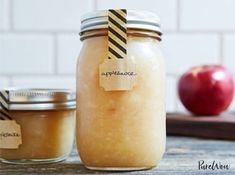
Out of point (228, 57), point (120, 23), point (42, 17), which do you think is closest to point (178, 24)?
point (228, 57)

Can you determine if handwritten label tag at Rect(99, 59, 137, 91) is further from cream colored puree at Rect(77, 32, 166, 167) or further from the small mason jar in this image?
the small mason jar

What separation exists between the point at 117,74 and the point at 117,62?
2 centimetres

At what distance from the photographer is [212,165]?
0.61m

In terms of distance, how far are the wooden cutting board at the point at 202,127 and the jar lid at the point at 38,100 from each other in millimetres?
400

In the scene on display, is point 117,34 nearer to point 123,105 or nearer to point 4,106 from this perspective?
point 123,105

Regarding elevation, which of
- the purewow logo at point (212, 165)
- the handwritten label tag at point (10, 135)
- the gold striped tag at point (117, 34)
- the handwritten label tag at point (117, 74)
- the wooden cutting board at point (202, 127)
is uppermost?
the gold striped tag at point (117, 34)

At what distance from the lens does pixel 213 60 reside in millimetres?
1204

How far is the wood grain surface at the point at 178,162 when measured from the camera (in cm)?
56

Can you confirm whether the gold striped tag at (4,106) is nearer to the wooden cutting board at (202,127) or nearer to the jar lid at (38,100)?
the jar lid at (38,100)

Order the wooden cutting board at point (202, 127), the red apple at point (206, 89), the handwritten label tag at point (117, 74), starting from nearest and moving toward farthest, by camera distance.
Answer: the handwritten label tag at point (117, 74) < the wooden cutting board at point (202, 127) < the red apple at point (206, 89)

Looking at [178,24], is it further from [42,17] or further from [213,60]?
[42,17]

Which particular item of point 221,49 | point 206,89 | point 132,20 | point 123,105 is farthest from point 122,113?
point 221,49

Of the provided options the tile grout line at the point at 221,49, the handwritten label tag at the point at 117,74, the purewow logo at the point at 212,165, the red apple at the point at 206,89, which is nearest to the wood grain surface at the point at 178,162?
the purewow logo at the point at 212,165

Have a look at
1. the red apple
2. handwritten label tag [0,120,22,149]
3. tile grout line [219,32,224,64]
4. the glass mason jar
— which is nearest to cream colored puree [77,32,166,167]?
the glass mason jar
